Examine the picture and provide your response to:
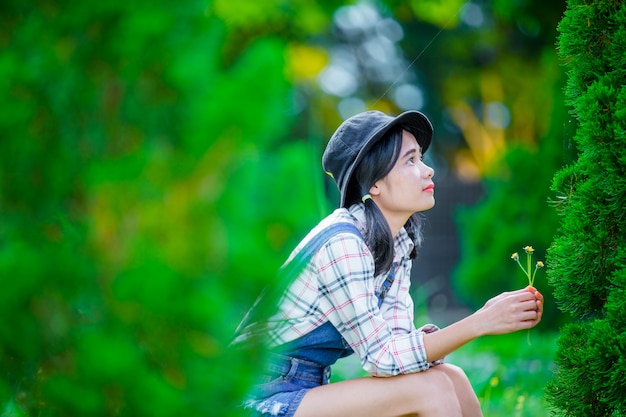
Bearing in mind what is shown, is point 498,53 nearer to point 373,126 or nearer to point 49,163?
point 373,126

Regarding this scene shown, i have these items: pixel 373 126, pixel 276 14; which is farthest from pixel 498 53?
pixel 373 126

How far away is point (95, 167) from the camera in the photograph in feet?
3.45

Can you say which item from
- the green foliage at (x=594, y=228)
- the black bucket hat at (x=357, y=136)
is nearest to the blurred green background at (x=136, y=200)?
the green foliage at (x=594, y=228)

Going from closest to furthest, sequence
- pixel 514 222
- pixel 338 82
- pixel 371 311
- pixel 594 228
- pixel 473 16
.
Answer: pixel 594 228 < pixel 371 311 < pixel 514 222 < pixel 473 16 < pixel 338 82

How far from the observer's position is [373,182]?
261 cm

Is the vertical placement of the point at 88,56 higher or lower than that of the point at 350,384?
higher

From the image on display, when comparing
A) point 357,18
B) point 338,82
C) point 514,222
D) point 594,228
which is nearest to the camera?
point 594,228

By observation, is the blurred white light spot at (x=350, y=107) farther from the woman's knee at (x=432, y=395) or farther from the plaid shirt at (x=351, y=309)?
the woman's knee at (x=432, y=395)

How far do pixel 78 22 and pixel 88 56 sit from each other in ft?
0.16

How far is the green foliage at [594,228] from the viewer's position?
2.16 metres

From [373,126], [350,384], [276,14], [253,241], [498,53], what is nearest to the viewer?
[253,241]

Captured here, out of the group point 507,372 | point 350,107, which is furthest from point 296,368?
point 350,107

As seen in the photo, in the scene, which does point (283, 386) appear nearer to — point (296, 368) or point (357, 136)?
point (296, 368)

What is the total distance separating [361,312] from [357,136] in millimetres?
639
